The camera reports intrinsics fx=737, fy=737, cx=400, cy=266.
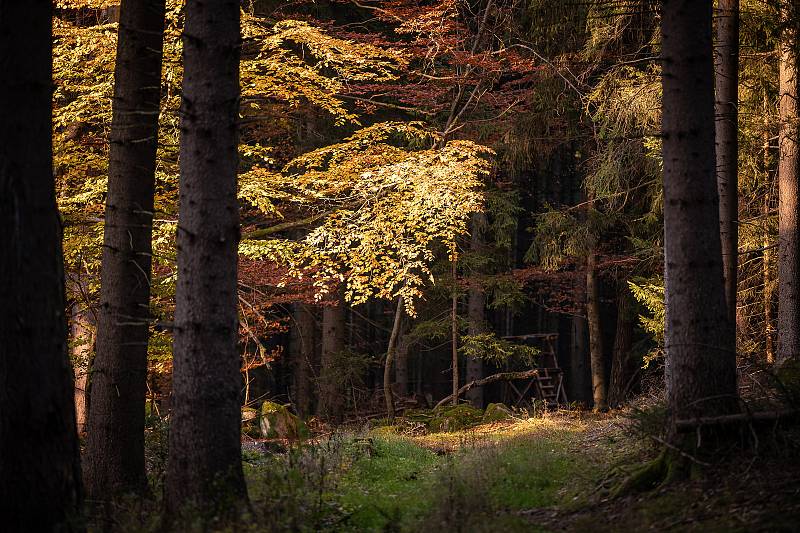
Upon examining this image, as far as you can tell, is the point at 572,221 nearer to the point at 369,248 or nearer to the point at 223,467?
the point at 369,248

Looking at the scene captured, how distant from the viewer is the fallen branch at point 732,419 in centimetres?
572

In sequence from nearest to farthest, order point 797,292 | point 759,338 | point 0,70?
point 0,70, point 797,292, point 759,338

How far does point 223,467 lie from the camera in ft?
18.8

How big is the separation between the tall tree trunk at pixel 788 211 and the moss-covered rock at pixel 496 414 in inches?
229

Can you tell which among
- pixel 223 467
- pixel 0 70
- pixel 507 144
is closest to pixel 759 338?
pixel 507 144

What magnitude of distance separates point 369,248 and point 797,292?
7.25 m

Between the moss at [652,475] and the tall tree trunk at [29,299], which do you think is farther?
the moss at [652,475]

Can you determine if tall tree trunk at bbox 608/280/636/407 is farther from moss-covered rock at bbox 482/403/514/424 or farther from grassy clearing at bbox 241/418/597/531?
grassy clearing at bbox 241/418/597/531

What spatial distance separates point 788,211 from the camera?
41.2 ft

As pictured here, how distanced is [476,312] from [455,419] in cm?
559

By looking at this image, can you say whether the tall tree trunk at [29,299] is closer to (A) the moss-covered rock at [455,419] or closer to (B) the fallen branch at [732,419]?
(B) the fallen branch at [732,419]

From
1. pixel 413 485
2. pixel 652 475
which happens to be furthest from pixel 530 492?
pixel 413 485

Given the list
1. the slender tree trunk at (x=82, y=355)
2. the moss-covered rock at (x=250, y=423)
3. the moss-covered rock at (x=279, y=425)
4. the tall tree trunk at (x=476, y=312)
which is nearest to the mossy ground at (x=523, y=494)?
the moss-covered rock at (x=279, y=425)

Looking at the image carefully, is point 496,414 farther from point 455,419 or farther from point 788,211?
point 788,211
